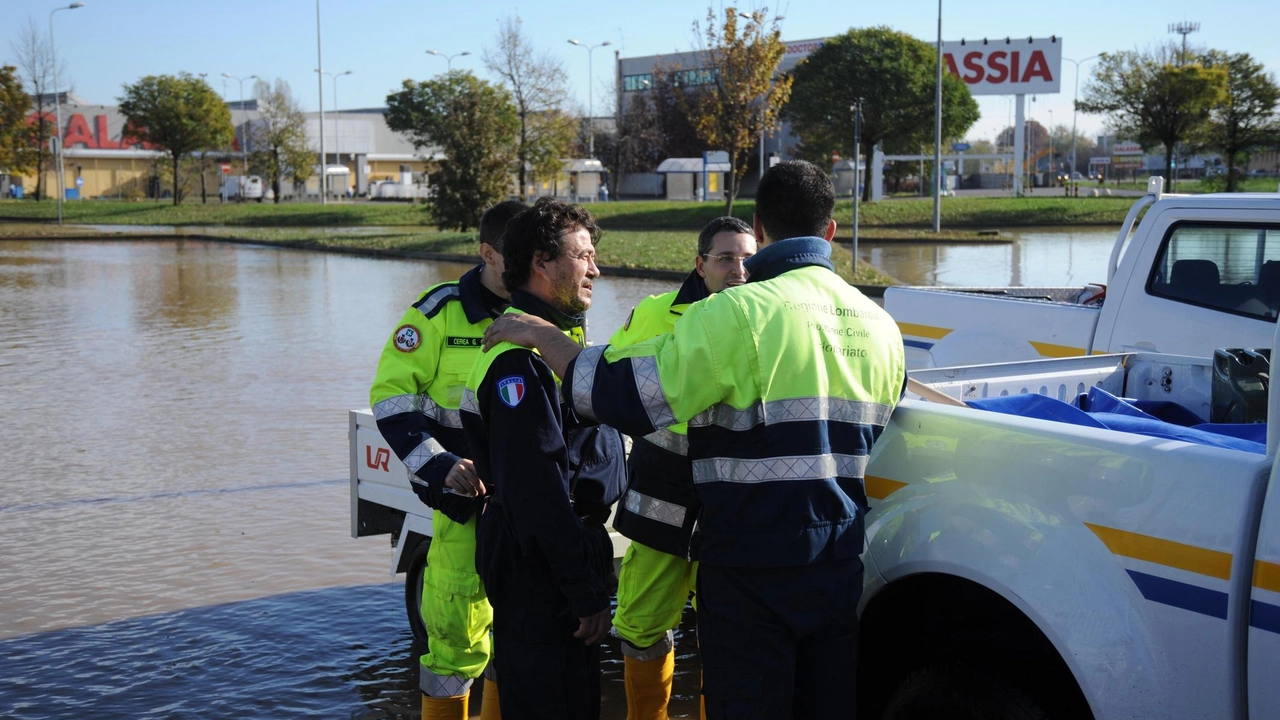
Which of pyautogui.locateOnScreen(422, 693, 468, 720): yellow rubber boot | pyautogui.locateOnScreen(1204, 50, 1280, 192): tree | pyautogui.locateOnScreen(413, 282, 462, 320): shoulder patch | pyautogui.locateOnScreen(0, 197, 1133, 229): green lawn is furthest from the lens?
pyautogui.locateOnScreen(1204, 50, 1280, 192): tree

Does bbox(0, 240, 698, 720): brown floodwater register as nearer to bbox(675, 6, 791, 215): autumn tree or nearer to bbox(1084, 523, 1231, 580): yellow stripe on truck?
bbox(1084, 523, 1231, 580): yellow stripe on truck

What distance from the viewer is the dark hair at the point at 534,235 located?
316 cm

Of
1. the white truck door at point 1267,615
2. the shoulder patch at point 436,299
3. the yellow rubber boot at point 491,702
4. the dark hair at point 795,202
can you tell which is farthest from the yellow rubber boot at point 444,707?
the white truck door at point 1267,615

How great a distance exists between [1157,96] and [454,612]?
51.2 metres

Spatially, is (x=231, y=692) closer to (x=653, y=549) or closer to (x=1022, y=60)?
(x=653, y=549)

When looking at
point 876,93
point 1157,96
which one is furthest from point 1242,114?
point 876,93

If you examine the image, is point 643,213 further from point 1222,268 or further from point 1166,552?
point 1166,552

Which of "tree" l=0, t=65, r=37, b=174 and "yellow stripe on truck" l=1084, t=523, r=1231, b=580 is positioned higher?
"tree" l=0, t=65, r=37, b=174

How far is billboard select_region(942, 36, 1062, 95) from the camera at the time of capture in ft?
186

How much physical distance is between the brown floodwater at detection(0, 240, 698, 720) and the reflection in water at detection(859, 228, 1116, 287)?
1033 cm

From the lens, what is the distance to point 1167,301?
20.6 ft

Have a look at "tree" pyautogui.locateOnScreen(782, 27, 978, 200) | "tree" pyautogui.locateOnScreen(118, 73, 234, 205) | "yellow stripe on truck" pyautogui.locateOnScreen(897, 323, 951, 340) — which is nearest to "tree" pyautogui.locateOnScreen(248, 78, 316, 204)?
"tree" pyautogui.locateOnScreen(118, 73, 234, 205)

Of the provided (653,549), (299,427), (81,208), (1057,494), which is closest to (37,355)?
(299,427)

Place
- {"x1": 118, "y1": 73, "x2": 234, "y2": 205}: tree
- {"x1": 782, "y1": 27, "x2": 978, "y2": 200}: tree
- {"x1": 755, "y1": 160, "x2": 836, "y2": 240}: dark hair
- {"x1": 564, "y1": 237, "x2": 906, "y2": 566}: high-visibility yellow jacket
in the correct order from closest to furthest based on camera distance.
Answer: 1. {"x1": 564, "y1": 237, "x2": 906, "y2": 566}: high-visibility yellow jacket
2. {"x1": 755, "y1": 160, "x2": 836, "y2": 240}: dark hair
3. {"x1": 782, "y1": 27, "x2": 978, "y2": 200}: tree
4. {"x1": 118, "y1": 73, "x2": 234, "y2": 205}: tree
